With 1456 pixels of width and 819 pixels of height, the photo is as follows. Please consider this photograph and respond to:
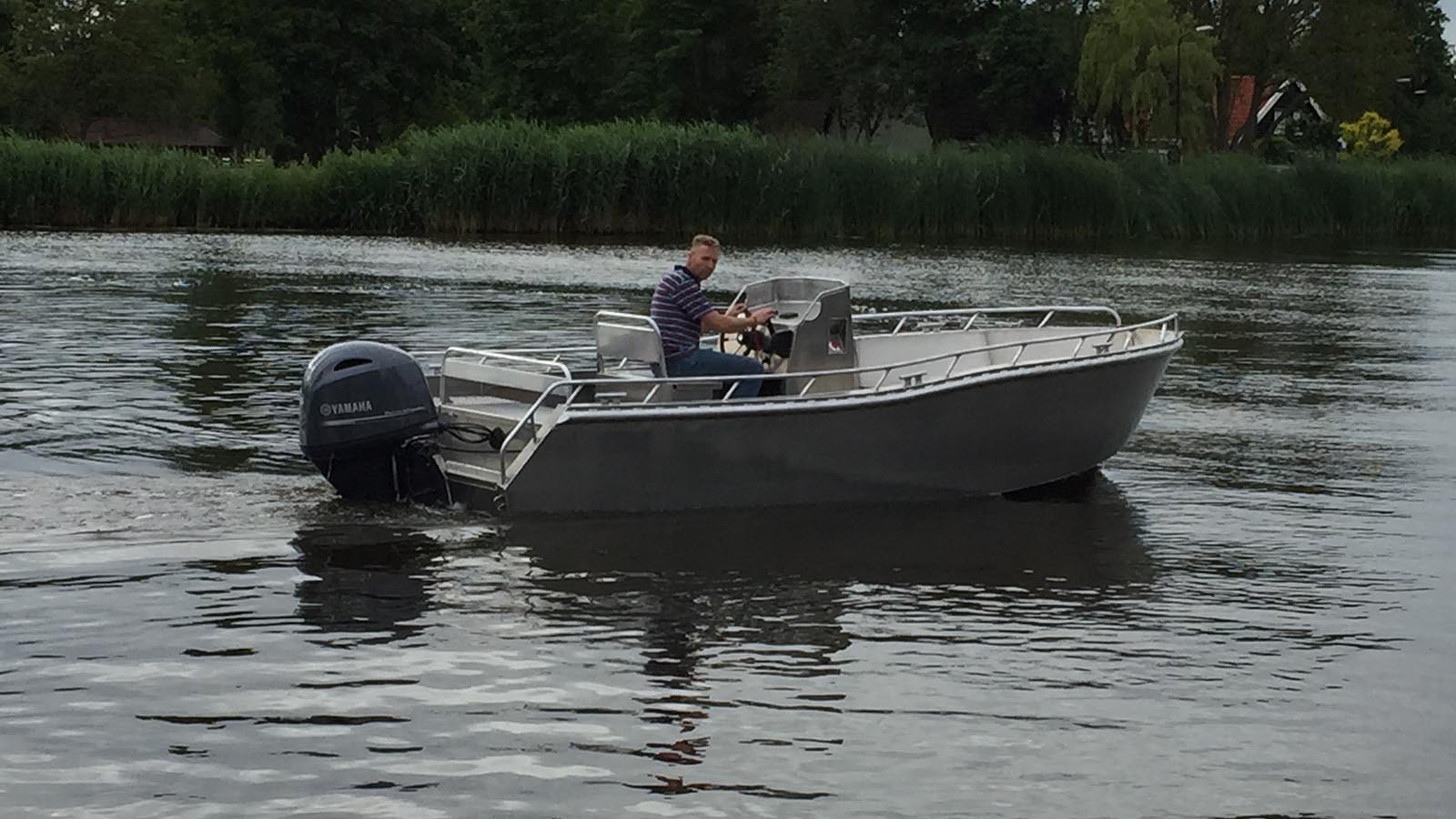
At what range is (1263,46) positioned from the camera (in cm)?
8056

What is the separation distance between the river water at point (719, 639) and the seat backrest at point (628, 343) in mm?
753

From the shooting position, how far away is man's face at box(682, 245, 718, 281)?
11.8 meters

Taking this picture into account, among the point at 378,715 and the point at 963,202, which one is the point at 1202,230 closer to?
the point at 963,202

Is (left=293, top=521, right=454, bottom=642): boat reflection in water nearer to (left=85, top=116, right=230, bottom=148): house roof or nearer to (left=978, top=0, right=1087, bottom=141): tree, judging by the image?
(left=978, top=0, right=1087, bottom=141): tree

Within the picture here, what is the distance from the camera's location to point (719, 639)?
29.0 ft

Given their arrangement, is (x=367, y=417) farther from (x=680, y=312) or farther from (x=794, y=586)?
(x=794, y=586)

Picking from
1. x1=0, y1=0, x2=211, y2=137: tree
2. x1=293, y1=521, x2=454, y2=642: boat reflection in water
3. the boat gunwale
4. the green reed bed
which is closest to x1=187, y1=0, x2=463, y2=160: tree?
x1=0, y1=0, x2=211, y2=137: tree

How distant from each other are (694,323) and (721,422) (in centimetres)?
97

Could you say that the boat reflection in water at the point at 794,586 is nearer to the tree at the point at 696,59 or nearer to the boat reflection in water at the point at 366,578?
the boat reflection in water at the point at 366,578

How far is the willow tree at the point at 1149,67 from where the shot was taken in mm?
70188

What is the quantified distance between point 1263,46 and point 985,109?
41.3 ft

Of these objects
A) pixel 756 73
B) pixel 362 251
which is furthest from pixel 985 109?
pixel 362 251

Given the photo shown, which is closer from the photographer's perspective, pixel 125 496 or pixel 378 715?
pixel 378 715

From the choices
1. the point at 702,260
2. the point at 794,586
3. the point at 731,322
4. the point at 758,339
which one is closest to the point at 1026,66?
the point at 758,339
